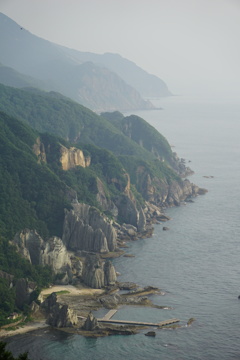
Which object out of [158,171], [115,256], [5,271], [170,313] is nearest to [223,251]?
[115,256]

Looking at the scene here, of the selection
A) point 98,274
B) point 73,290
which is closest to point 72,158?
point 98,274

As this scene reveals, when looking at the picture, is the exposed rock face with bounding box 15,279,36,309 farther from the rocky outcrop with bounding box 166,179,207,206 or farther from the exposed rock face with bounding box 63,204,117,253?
the rocky outcrop with bounding box 166,179,207,206

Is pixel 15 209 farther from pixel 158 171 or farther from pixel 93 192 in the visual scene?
pixel 158 171

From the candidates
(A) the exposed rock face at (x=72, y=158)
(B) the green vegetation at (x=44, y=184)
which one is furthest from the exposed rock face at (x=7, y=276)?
(A) the exposed rock face at (x=72, y=158)

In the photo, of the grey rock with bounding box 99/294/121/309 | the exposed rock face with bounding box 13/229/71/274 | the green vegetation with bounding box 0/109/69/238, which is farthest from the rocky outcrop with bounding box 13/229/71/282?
the grey rock with bounding box 99/294/121/309

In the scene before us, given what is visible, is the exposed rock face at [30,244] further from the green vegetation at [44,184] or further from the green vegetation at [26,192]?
the green vegetation at [26,192]

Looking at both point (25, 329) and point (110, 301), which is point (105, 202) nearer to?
point (110, 301)
